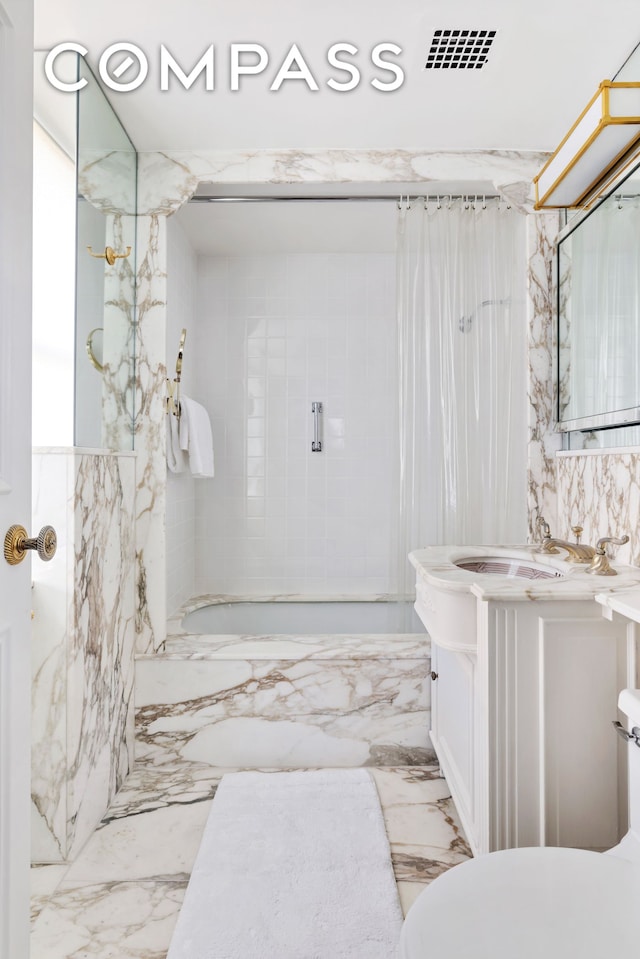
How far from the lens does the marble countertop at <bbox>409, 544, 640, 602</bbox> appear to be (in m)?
1.43

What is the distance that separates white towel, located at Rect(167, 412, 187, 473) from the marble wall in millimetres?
656

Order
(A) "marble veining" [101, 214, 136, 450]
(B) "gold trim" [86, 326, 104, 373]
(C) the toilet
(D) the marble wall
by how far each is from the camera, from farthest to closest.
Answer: (A) "marble veining" [101, 214, 136, 450] → (B) "gold trim" [86, 326, 104, 373] → (D) the marble wall → (C) the toilet

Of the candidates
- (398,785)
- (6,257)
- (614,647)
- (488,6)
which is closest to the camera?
(6,257)

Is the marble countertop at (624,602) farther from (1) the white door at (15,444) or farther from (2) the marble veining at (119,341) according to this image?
A: (2) the marble veining at (119,341)

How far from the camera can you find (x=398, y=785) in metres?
2.14

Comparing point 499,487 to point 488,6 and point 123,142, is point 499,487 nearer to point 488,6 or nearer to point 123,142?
point 488,6

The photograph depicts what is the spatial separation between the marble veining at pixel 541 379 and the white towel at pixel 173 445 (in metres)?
1.50

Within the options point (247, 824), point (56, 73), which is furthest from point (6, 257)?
point (247, 824)

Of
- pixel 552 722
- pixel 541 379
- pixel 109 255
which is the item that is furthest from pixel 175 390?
pixel 552 722

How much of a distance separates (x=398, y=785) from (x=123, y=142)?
8.27 ft

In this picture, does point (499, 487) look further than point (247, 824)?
Yes

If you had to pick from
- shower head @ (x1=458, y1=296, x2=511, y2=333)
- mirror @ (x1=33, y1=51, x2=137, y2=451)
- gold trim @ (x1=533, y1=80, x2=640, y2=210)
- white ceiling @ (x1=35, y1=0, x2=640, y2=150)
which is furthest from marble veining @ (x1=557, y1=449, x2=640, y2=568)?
mirror @ (x1=33, y1=51, x2=137, y2=451)

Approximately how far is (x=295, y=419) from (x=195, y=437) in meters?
0.87

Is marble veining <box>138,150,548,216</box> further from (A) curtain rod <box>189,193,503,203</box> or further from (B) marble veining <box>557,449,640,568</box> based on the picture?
(B) marble veining <box>557,449,640,568</box>
